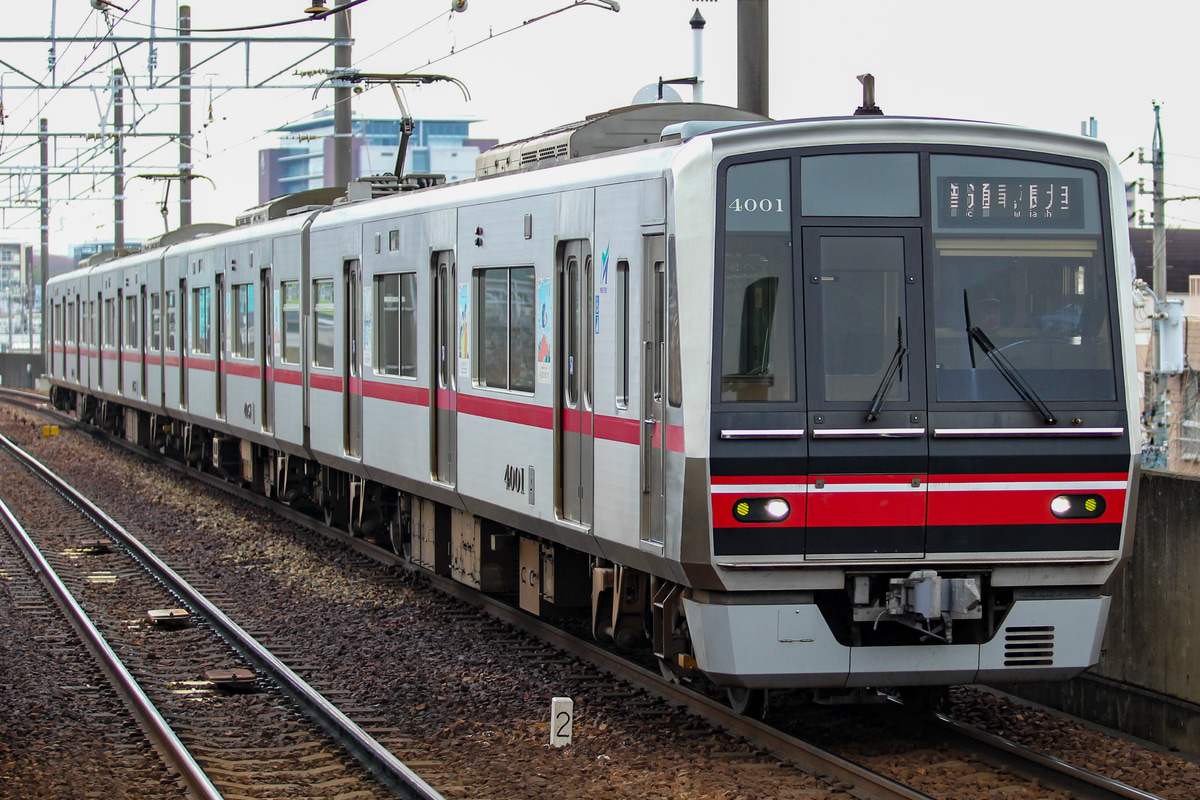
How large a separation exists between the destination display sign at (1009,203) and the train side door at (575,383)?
1962 mm

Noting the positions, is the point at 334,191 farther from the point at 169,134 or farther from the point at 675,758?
the point at 169,134

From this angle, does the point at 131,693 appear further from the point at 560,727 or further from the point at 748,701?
the point at 748,701

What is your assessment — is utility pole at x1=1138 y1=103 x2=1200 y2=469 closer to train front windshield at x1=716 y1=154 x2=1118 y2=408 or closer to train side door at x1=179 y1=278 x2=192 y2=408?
train side door at x1=179 y1=278 x2=192 y2=408

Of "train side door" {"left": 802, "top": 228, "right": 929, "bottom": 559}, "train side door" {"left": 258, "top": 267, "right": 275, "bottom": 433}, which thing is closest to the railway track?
"train side door" {"left": 802, "top": 228, "right": 929, "bottom": 559}

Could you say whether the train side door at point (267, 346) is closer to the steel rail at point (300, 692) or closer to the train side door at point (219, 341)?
Answer: the steel rail at point (300, 692)

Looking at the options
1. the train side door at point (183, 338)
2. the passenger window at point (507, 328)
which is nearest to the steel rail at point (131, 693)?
the passenger window at point (507, 328)

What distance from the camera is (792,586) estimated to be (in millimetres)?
6707

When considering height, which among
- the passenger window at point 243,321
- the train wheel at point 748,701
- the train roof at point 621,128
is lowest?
the train wheel at point 748,701

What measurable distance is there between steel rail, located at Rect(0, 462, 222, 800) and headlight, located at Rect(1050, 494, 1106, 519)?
3729 mm

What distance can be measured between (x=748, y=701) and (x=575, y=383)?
1.92 meters

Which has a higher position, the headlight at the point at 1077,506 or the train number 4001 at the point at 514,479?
the headlight at the point at 1077,506

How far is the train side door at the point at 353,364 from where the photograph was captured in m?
12.9

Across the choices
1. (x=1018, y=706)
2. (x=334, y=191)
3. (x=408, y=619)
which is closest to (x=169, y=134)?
(x=334, y=191)

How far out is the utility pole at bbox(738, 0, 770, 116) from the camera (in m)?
10.4
